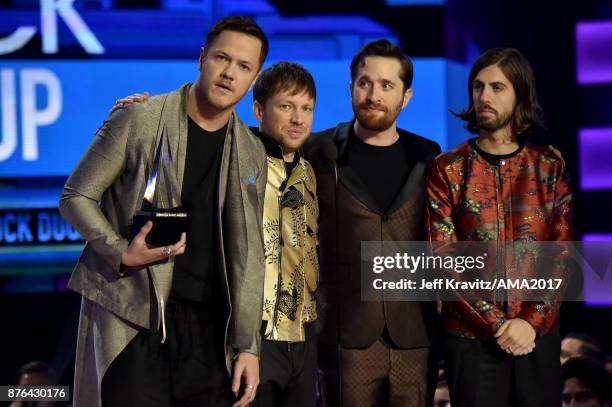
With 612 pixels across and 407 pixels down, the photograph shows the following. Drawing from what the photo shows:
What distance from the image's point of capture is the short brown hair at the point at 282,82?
2.97 meters

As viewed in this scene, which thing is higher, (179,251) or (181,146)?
(181,146)

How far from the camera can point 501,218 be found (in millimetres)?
2873

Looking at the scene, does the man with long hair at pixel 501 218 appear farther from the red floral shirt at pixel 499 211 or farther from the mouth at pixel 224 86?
the mouth at pixel 224 86

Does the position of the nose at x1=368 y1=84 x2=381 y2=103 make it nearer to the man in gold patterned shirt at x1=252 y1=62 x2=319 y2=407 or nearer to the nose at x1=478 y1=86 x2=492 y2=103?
the man in gold patterned shirt at x1=252 y1=62 x2=319 y2=407

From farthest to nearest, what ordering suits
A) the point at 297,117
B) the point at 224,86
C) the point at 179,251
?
the point at 297,117 → the point at 224,86 → the point at 179,251

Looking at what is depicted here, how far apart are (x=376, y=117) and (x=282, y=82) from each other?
344mm

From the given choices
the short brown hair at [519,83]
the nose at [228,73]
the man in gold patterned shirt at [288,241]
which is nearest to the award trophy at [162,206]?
the nose at [228,73]

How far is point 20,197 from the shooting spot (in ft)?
17.5

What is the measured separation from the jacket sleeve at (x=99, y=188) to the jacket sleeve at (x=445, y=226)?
109 cm

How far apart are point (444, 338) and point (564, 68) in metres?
3.08

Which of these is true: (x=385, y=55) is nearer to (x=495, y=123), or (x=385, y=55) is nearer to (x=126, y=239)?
(x=495, y=123)

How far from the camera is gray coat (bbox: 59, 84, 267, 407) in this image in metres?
2.31

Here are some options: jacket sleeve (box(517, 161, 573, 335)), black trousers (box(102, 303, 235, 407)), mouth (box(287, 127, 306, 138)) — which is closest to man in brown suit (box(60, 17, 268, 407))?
black trousers (box(102, 303, 235, 407))

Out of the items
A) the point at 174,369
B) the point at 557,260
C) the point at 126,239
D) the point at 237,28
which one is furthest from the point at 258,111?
the point at 557,260
